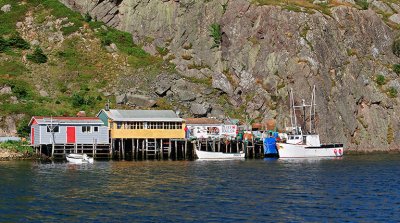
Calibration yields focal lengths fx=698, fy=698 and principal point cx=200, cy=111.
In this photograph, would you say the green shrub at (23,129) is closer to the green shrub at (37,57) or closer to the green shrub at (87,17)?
the green shrub at (37,57)

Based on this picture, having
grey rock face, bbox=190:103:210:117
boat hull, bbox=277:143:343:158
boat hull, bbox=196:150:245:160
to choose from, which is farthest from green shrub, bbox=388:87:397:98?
boat hull, bbox=196:150:245:160

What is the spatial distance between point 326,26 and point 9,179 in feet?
291

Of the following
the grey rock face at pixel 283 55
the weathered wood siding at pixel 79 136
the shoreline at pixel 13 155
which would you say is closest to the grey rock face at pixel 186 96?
the grey rock face at pixel 283 55

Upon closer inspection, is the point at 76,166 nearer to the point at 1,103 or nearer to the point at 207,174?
the point at 207,174

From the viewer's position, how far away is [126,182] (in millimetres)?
78625

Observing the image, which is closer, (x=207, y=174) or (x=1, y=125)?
(x=207, y=174)

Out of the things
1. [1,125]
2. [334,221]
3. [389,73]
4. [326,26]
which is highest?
[326,26]

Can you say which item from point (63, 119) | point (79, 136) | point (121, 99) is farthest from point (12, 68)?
point (79, 136)

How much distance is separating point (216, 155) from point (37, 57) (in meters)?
47.1

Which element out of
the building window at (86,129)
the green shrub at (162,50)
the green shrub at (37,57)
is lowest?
the building window at (86,129)

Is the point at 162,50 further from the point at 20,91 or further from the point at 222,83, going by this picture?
the point at 20,91

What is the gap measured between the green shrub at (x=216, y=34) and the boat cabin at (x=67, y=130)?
42582 mm

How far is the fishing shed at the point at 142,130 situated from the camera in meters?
117

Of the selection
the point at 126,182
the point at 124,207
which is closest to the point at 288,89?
the point at 126,182
